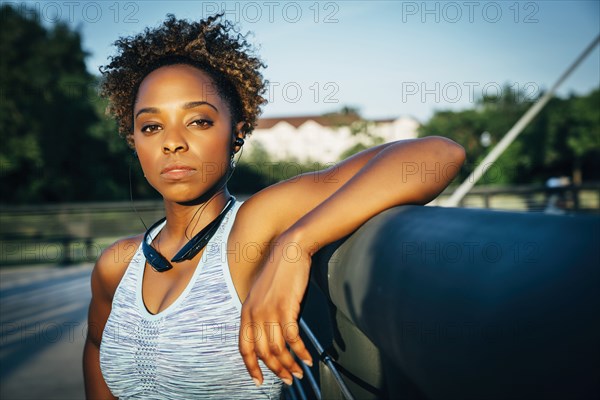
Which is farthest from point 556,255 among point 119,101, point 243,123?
point 119,101

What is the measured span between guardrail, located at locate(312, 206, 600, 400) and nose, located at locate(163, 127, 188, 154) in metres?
0.94

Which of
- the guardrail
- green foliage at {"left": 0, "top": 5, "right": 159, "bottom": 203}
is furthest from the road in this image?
green foliage at {"left": 0, "top": 5, "right": 159, "bottom": 203}

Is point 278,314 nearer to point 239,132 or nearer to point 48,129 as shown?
point 239,132

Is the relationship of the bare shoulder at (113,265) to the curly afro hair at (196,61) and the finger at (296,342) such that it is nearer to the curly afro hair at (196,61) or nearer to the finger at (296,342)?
the curly afro hair at (196,61)

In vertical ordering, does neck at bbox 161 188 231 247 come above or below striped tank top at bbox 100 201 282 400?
above

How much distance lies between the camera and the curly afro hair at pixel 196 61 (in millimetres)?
1937

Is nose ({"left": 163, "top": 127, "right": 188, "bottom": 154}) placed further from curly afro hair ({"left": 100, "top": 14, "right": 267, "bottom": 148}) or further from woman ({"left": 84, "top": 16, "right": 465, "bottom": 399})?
curly afro hair ({"left": 100, "top": 14, "right": 267, "bottom": 148})

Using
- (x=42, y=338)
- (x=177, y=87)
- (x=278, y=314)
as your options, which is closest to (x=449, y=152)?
(x=278, y=314)

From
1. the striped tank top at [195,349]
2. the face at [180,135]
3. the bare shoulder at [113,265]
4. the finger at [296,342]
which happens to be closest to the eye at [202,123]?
the face at [180,135]

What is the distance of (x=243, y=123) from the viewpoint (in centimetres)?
205

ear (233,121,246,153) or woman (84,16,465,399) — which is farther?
ear (233,121,246,153)

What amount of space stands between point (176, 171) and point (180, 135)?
0.11 meters

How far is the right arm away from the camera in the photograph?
2.10 m

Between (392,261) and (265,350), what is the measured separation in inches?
16.5
